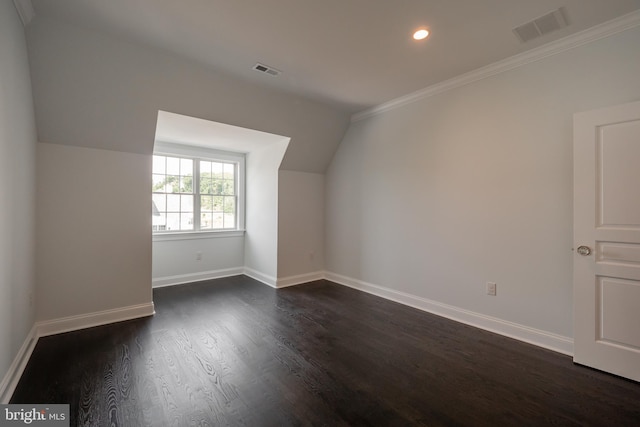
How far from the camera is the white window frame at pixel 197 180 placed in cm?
440

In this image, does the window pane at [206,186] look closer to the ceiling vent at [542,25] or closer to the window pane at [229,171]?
the window pane at [229,171]

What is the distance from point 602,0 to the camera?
1928 millimetres

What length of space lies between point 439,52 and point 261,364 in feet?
10.2

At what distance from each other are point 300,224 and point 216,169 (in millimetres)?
1874

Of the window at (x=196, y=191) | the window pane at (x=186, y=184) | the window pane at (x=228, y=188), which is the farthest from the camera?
the window pane at (x=228, y=188)

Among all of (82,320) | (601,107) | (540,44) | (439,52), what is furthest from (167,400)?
(540,44)

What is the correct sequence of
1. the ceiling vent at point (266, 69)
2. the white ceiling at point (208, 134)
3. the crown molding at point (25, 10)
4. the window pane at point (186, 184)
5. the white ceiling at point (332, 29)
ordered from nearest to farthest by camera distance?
the crown molding at point (25, 10)
the white ceiling at point (332, 29)
the ceiling vent at point (266, 69)
the white ceiling at point (208, 134)
the window pane at point (186, 184)

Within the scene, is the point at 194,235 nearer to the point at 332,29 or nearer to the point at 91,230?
the point at 91,230

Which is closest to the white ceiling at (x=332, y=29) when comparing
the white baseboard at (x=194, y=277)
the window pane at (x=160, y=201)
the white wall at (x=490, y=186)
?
the white wall at (x=490, y=186)

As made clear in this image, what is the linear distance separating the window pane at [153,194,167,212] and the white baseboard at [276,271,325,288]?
2.18 m

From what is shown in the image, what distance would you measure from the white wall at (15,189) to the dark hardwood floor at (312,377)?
1.24 feet

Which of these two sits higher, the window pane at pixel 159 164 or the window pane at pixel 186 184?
the window pane at pixel 159 164

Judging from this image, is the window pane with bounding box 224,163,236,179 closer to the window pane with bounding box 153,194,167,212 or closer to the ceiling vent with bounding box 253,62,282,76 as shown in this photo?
the window pane with bounding box 153,194,167,212

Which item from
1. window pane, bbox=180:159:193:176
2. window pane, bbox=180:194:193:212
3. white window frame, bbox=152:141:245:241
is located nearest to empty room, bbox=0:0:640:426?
white window frame, bbox=152:141:245:241
